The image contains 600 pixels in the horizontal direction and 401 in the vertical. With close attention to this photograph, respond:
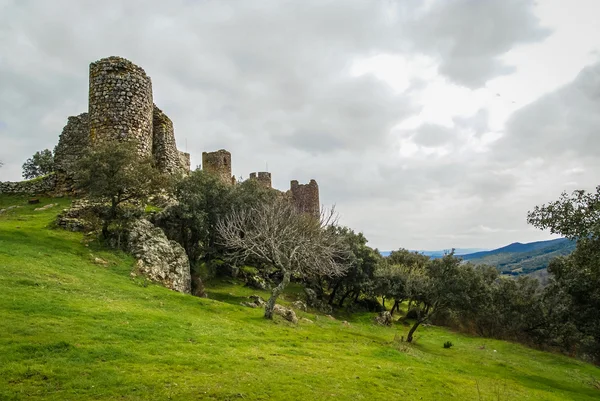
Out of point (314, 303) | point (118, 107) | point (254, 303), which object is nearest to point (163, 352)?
point (254, 303)

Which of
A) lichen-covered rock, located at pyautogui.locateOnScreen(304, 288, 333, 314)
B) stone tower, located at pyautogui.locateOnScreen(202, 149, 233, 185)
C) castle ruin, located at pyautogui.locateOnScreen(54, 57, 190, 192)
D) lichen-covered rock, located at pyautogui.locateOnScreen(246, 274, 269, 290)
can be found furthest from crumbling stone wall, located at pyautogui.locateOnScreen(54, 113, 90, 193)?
lichen-covered rock, located at pyautogui.locateOnScreen(304, 288, 333, 314)

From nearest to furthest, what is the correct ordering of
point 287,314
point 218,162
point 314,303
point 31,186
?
point 287,314 → point 31,186 → point 314,303 → point 218,162

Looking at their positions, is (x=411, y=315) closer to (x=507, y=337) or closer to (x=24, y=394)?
(x=507, y=337)

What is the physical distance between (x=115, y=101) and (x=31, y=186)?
10.9 metres

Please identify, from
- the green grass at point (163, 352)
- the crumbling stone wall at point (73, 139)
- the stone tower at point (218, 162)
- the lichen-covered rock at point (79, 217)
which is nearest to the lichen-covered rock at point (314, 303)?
the green grass at point (163, 352)

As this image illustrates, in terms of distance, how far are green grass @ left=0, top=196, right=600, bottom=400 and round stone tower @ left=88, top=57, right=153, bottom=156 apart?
8.59m

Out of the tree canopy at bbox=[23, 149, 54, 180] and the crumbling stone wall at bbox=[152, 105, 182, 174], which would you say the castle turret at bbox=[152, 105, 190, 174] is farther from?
the tree canopy at bbox=[23, 149, 54, 180]

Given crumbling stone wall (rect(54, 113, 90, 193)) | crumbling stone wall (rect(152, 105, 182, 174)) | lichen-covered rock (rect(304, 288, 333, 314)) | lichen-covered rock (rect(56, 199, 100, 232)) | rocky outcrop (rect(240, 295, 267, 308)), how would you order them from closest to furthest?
lichen-covered rock (rect(56, 199, 100, 232)), rocky outcrop (rect(240, 295, 267, 308)), crumbling stone wall (rect(152, 105, 182, 174)), crumbling stone wall (rect(54, 113, 90, 193)), lichen-covered rock (rect(304, 288, 333, 314))

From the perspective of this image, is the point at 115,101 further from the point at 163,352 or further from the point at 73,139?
the point at 163,352

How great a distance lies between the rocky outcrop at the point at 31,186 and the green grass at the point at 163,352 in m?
7.67

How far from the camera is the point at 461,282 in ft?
82.0

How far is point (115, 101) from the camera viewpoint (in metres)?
28.6

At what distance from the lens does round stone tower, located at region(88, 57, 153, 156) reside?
28.4 meters

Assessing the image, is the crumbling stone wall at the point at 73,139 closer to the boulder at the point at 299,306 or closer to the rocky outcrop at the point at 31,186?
the rocky outcrop at the point at 31,186
